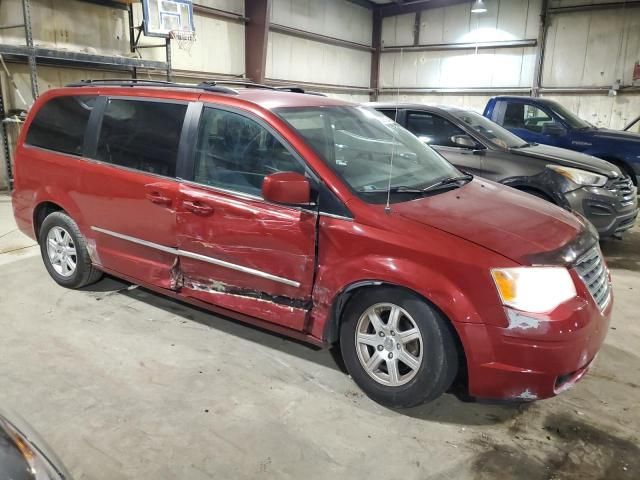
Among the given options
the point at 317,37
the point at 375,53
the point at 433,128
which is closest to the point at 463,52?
the point at 375,53

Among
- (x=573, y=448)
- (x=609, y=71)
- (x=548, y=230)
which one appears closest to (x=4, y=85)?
(x=548, y=230)

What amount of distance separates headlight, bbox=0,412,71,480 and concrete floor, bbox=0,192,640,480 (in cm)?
60

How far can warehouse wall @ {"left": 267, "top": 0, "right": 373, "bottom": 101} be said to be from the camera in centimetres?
1198

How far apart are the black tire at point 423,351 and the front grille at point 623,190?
12.4 ft

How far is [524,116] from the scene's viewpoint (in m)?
7.75

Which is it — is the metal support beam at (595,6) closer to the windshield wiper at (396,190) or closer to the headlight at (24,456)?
the windshield wiper at (396,190)

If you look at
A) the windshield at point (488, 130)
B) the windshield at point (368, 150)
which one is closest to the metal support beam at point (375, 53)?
the windshield at point (488, 130)

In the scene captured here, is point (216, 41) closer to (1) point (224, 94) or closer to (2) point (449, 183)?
(1) point (224, 94)

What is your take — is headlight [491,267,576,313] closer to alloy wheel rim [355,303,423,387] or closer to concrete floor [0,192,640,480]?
alloy wheel rim [355,303,423,387]

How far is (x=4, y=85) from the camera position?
7.43 meters

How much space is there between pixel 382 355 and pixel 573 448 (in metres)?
0.95

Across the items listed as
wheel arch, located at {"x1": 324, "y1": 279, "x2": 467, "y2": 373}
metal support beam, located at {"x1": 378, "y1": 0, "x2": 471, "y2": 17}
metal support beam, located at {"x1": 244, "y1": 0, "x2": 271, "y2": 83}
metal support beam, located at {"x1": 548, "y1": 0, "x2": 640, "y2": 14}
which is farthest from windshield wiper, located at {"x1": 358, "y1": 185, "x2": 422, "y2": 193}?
metal support beam, located at {"x1": 378, "y1": 0, "x2": 471, "y2": 17}

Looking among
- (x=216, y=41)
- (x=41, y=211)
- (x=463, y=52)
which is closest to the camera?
(x=41, y=211)

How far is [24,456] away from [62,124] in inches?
113
